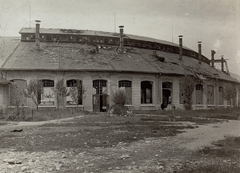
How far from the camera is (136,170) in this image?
20.0ft

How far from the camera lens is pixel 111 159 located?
23.2 ft

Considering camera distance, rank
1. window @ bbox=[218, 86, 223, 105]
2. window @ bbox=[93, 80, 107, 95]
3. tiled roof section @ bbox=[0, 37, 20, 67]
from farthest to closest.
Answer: window @ bbox=[218, 86, 223, 105]
window @ bbox=[93, 80, 107, 95]
tiled roof section @ bbox=[0, 37, 20, 67]

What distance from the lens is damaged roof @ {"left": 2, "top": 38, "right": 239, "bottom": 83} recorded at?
2550 cm

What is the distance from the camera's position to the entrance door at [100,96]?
26719mm

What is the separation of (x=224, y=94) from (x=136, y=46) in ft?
39.6

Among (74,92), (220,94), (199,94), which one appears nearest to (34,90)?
(74,92)

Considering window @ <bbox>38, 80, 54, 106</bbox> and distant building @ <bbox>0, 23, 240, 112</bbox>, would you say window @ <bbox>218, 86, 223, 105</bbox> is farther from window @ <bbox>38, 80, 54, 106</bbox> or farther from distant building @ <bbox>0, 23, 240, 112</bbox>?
window @ <bbox>38, 80, 54, 106</bbox>

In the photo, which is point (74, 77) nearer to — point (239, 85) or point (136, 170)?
point (136, 170)

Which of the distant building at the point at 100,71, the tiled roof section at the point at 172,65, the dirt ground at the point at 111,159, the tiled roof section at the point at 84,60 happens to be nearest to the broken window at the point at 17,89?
the distant building at the point at 100,71

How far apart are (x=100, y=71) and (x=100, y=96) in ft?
8.09

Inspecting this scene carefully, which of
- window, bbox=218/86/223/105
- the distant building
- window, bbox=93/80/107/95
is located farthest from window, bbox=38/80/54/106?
window, bbox=218/86/223/105

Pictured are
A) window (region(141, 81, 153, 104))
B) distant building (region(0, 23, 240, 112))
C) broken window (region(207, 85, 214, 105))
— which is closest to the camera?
distant building (region(0, 23, 240, 112))

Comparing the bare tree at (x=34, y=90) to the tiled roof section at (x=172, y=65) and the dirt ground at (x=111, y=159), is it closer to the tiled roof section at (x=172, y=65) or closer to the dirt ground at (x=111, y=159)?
the tiled roof section at (x=172, y=65)

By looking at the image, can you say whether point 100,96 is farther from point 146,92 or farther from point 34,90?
point 34,90
